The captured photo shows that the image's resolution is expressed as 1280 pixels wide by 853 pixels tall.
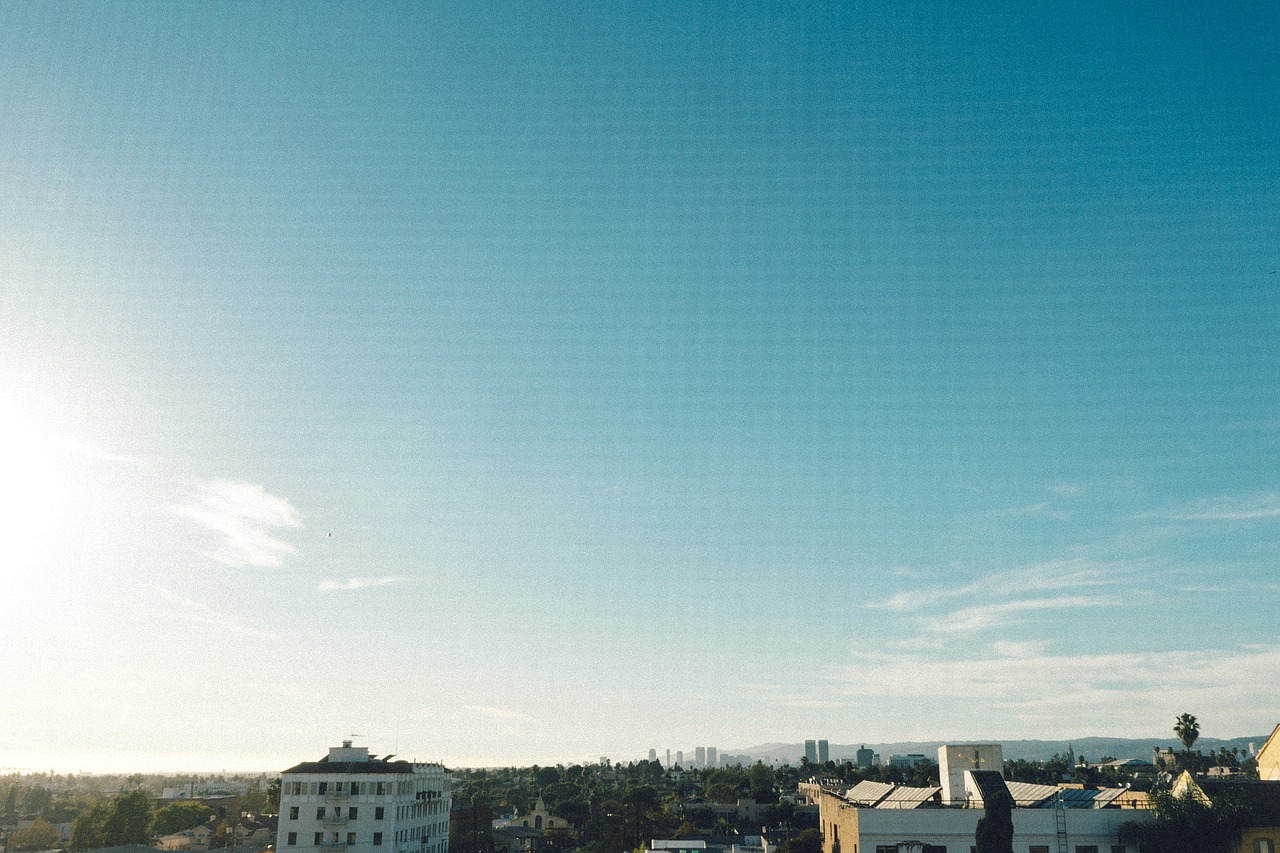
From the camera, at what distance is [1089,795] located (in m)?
56.9

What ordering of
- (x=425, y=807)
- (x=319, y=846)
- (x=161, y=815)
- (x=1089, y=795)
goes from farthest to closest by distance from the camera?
(x=161, y=815) < (x=425, y=807) < (x=319, y=846) < (x=1089, y=795)

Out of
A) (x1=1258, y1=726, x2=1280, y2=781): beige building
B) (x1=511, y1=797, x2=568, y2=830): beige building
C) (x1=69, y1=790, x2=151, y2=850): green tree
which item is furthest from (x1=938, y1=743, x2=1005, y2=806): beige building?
(x1=69, y1=790, x2=151, y2=850): green tree

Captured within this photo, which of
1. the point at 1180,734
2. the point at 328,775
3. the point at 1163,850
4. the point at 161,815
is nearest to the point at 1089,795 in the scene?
the point at 1163,850

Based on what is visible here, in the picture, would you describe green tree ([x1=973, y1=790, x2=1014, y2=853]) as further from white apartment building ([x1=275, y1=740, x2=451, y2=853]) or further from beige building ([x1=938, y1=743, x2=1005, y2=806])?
white apartment building ([x1=275, y1=740, x2=451, y2=853])

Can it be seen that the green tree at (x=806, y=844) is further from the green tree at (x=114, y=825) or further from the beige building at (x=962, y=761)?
the green tree at (x=114, y=825)

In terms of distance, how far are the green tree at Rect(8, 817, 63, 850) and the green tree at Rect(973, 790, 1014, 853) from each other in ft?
436

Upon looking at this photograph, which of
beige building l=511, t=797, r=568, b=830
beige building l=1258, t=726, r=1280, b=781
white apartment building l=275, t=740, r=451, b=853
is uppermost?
Answer: beige building l=1258, t=726, r=1280, b=781

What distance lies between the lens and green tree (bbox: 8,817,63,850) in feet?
405

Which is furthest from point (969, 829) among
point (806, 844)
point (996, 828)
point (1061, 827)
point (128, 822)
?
point (128, 822)

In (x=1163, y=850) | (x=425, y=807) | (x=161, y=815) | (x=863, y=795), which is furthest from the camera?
(x=161, y=815)

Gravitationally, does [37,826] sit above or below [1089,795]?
below

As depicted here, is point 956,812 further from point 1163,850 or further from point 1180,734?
point 1180,734

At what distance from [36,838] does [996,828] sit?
137 meters

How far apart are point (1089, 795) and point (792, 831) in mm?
71752
